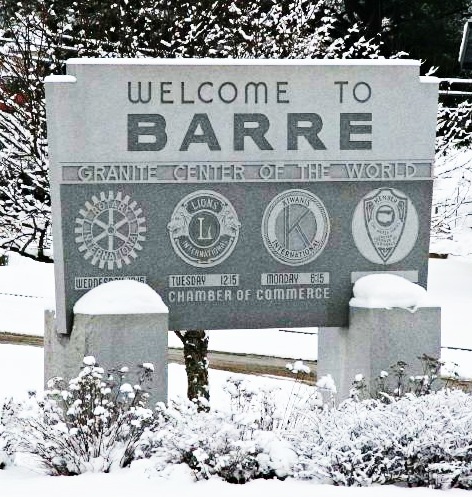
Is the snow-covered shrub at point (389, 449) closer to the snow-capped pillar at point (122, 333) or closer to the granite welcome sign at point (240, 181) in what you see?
the snow-capped pillar at point (122, 333)

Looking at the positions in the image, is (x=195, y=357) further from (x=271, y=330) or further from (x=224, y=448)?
(x=271, y=330)

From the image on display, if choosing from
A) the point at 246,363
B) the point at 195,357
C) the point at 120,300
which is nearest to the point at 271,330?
the point at 246,363

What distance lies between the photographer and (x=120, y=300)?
10.0m

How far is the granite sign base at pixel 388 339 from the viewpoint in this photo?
34.9 feet

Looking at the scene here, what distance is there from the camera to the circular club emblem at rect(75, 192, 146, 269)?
10.3 m

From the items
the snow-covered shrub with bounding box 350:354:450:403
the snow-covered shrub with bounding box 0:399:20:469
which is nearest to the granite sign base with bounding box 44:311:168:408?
the snow-covered shrub with bounding box 0:399:20:469

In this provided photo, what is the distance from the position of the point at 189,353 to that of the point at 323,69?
4095mm

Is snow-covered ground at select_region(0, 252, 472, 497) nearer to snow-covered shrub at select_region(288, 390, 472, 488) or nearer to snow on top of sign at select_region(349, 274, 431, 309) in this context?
snow-covered shrub at select_region(288, 390, 472, 488)

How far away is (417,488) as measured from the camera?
7910 mm

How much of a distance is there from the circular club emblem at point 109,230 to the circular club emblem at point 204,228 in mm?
289

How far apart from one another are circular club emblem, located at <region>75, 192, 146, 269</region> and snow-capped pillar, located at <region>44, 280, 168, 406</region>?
248 mm

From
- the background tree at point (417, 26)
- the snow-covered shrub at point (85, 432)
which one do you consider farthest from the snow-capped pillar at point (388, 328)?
the background tree at point (417, 26)

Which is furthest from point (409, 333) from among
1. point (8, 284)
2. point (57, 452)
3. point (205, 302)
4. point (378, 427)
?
point (8, 284)

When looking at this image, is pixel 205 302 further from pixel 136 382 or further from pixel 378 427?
pixel 378 427
